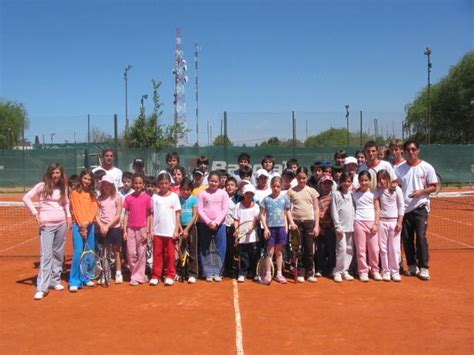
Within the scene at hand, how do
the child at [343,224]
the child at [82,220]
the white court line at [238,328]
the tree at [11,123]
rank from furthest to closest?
the tree at [11,123]
the child at [343,224]
the child at [82,220]
the white court line at [238,328]

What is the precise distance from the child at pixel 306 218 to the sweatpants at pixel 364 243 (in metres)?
0.56

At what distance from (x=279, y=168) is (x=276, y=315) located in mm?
13004

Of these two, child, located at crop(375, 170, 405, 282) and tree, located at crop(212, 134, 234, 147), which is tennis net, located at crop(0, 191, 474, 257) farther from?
tree, located at crop(212, 134, 234, 147)

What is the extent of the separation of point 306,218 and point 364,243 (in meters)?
0.86

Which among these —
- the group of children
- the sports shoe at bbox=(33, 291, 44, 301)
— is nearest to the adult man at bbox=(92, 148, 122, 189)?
the group of children

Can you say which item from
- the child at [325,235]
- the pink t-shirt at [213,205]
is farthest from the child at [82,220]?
the child at [325,235]

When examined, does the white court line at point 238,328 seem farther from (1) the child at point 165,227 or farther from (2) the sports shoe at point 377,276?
(2) the sports shoe at point 377,276

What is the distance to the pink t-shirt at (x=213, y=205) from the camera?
645 centimetres

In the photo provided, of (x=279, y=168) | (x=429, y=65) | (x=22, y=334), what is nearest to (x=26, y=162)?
(x=279, y=168)

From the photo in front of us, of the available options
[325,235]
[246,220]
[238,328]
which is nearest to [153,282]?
[246,220]

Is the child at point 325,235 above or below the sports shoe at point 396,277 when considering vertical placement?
above

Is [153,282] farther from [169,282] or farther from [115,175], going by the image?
[115,175]

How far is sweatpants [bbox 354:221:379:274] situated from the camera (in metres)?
6.42

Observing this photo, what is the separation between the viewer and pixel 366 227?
6438 millimetres
